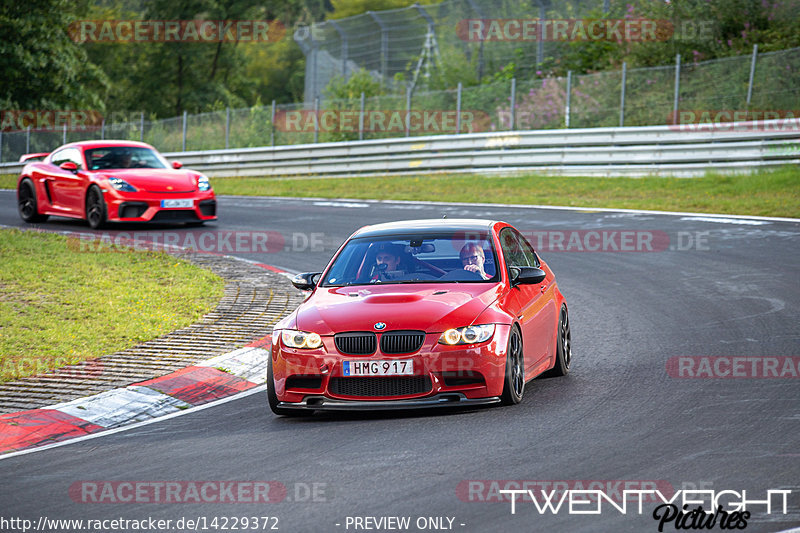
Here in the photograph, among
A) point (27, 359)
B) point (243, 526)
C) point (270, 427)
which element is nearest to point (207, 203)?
point (27, 359)

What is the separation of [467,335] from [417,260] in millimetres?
1288

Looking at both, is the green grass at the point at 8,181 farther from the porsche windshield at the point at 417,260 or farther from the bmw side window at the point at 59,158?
the porsche windshield at the point at 417,260

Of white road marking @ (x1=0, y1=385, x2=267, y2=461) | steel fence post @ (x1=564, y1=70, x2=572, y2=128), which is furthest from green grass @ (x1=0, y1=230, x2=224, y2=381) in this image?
steel fence post @ (x1=564, y1=70, x2=572, y2=128)

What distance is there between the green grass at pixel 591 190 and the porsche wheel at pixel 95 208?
832 centimetres

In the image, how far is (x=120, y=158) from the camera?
20.5 meters

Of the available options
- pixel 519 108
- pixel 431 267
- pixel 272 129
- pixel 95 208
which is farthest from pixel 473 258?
pixel 272 129

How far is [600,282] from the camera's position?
13930 mm

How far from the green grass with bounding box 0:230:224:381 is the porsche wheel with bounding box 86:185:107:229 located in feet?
8.97

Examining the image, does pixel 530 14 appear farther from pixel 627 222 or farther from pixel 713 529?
pixel 713 529

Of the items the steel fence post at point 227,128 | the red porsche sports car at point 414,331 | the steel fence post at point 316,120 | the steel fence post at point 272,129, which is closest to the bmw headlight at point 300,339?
the red porsche sports car at point 414,331

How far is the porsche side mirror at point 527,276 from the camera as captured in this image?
8.44 metres

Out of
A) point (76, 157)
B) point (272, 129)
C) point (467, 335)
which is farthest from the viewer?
point (272, 129)

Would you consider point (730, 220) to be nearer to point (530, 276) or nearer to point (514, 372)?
point (530, 276)

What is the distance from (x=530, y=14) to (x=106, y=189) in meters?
18.9
